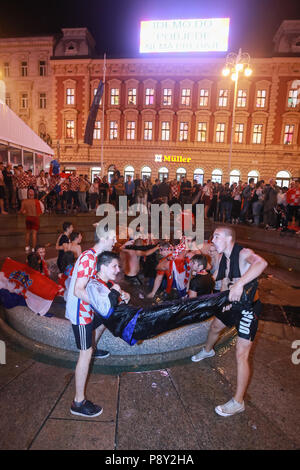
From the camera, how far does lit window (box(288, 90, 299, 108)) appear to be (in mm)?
28766

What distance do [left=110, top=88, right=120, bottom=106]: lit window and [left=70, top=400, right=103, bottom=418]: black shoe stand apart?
3420 centimetres

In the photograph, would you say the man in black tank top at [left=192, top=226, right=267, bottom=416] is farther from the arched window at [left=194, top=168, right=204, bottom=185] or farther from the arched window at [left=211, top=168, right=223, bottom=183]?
the arched window at [left=211, top=168, right=223, bottom=183]

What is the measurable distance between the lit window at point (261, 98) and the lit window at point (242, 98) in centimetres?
131

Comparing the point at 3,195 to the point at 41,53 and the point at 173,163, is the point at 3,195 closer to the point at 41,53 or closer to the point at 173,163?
the point at 173,163

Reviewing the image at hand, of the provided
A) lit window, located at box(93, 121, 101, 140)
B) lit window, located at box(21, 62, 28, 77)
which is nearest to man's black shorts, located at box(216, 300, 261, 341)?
lit window, located at box(93, 121, 101, 140)

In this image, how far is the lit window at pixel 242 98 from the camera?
1188 inches

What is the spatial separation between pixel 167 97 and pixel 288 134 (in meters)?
14.2

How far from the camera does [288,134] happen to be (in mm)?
29609

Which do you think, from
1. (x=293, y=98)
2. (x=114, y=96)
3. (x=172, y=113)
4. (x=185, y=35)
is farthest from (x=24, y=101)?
(x=293, y=98)

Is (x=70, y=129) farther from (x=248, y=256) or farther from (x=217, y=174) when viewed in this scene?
(x=248, y=256)

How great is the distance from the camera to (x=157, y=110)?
31.5 m

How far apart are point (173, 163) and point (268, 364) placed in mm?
29774

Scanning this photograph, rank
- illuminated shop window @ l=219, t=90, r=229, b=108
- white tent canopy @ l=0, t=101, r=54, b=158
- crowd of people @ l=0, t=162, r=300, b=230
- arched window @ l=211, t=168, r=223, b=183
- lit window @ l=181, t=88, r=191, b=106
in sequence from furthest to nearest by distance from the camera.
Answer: arched window @ l=211, t=168, r=223, b=183 < lit window @ l=181, t=88, r=191, b=106 < illuminated shop window @ l=219, t=90, r=229, b=108 < white tent canopy @ l=0, t=101, r=54, b=158 < crowd of people @ l=0, t=162, r=300, b=230
